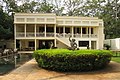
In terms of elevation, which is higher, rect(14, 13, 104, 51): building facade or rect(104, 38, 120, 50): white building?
rect(14, 13, 104, 51): building facade

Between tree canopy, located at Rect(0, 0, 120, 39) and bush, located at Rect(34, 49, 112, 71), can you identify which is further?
tree canopy, located at Rect(0, 0, 120, 39)

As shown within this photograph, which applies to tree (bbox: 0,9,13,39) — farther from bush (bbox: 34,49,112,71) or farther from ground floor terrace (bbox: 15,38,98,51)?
bush (bbox: 34,49,112,71)

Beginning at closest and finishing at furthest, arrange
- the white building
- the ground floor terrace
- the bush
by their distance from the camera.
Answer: the bush
the ground floor terrace
the white building

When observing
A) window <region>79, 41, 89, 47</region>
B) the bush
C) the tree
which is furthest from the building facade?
the bush

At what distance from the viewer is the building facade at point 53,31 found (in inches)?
1481

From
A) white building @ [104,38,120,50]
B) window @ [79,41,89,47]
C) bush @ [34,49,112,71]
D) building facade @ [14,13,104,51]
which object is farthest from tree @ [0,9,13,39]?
bush @ [34,49,112,71]

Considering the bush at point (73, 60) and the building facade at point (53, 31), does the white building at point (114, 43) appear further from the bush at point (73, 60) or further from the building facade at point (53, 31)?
the bush at point (73, 60)

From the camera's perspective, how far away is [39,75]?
13.4 meters

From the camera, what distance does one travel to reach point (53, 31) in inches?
1629

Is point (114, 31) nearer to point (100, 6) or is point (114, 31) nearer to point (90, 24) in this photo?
point (100, 6)

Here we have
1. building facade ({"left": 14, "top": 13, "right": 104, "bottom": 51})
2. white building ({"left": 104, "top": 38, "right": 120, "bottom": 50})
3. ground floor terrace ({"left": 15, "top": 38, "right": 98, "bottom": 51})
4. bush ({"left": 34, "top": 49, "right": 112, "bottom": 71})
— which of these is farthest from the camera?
white building ({"left": 104, "top": 38, "right": 120, "bottom": 50})

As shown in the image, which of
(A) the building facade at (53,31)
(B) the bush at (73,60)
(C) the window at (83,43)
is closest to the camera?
(B) the bush at (73,60)

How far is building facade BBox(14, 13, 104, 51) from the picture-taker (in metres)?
37.6

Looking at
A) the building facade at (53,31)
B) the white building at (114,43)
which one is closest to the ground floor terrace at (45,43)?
the building facade at (53,31)
